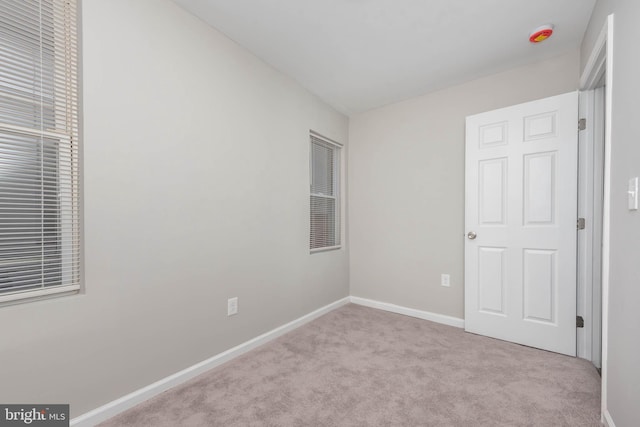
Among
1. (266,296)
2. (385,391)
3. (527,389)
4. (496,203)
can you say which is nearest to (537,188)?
(496,203)

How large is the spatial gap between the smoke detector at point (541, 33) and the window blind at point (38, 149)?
2902 millimetres

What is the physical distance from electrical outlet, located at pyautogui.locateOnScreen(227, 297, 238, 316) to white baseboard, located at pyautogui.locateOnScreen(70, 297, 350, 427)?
28 centimetres

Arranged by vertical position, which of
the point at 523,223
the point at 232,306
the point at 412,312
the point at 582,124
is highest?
the point at 582,124

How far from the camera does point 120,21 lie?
1.55 meters

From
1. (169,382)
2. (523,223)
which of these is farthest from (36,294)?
(523,223)

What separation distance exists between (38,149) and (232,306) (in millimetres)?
1494

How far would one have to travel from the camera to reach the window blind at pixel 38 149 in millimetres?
1256

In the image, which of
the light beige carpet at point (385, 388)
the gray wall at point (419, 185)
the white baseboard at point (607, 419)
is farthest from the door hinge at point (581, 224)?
the white baseboard at point (607, 419)

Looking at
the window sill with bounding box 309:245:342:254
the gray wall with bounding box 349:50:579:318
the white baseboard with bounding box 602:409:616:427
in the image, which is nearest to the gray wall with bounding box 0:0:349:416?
the window sill with bounding box 309:245:342:254

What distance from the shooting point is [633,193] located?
115 centimetres

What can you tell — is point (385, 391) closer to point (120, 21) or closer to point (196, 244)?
point (196, 244)

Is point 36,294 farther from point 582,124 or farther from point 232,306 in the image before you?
point 582,124

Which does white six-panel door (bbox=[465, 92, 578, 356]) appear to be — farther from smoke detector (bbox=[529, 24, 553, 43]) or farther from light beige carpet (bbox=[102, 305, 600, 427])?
smoke detector (bbox=[529, 24, 553, 43])

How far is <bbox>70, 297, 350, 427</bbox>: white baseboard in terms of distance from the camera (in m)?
1.44
